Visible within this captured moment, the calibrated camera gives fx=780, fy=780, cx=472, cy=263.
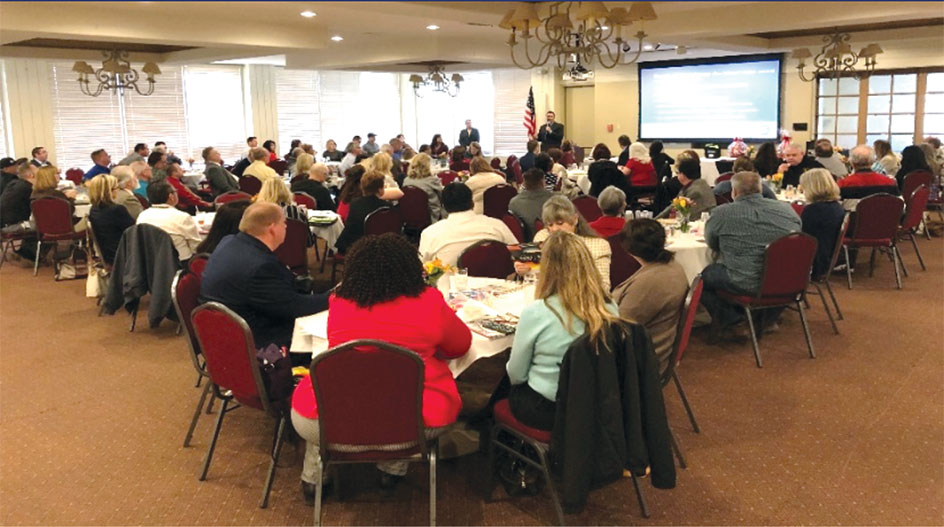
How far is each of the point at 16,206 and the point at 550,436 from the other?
7.73m

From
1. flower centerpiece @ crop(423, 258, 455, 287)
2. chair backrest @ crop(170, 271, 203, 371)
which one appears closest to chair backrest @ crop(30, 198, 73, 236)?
chair backrest @ crop(170, 271, 203, 371)

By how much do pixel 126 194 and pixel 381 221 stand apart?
264 centimetres

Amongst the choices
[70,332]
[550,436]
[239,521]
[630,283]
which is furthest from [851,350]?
[70,332]

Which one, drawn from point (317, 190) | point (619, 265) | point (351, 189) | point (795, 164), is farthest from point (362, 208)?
point (795, 164)

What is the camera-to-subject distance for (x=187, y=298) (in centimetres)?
365

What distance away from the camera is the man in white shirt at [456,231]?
16.0ft

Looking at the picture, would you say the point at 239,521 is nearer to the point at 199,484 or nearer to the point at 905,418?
the point at 199,484

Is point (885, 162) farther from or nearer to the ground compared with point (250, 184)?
farther from the ground

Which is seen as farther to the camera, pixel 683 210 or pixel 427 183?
pixel 427 183

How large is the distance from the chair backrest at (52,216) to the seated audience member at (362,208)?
3.18m

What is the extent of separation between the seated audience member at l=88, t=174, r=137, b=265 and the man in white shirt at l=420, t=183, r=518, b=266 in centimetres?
286

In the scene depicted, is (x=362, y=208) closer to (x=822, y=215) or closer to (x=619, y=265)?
(x=619, y=265)

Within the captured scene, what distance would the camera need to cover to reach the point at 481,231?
4926 millimetres

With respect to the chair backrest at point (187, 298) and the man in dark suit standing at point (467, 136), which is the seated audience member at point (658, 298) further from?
the man in dark suit standing at point (467, 136)
